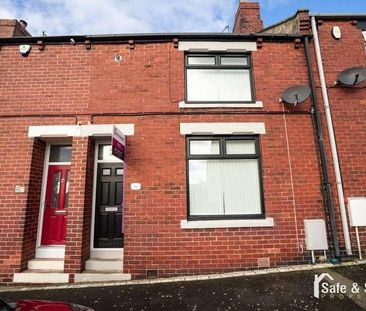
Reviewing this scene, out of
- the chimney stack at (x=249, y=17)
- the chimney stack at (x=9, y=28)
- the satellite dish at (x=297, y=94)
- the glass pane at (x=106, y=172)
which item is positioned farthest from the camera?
the chimney stack at (x=249, y=17)

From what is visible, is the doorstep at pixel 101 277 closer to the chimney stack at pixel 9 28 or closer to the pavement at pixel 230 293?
the pavement at pixel 230 293

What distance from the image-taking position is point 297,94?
6.40 metres

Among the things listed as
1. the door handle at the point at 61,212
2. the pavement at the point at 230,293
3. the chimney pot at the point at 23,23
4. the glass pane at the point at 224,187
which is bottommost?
the pavement at the point at 230,293

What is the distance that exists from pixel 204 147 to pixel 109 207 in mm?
2736

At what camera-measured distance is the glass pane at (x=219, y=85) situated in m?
6.85

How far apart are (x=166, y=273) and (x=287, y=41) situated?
21.0ft

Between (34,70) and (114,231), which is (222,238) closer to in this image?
(114,231)

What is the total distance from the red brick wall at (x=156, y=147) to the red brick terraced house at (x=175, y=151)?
0.03 m

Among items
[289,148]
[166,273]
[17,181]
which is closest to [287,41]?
[289,148]

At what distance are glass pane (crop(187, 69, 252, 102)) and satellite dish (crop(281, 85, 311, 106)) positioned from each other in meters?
0.90

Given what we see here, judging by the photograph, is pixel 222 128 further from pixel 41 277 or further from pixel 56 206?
pixel 41 277

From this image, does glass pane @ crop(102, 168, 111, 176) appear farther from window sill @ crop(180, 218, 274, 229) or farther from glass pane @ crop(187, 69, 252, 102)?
glass pane @ crop(187, 69, 252, 102)

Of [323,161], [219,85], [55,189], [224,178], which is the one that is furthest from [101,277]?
[323,161]

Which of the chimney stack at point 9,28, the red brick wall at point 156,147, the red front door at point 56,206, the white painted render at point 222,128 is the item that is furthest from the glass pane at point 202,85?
the chimney stack at point 9,28
